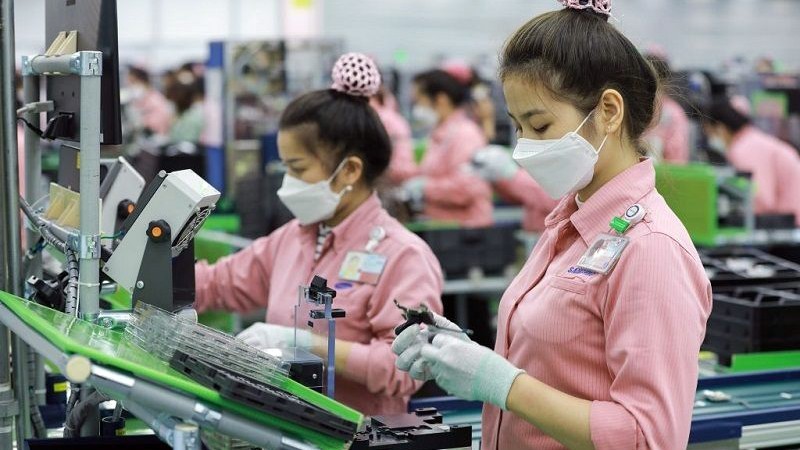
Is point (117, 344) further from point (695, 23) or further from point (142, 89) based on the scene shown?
point (695, 23)

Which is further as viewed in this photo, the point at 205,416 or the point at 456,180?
the point at 456,180

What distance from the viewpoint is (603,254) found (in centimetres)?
184

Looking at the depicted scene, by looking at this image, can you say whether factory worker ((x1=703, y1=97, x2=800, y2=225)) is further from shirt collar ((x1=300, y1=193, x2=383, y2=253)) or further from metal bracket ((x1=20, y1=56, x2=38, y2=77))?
metal bracket ((x1=20, y1=56, x2=38, y2=77))

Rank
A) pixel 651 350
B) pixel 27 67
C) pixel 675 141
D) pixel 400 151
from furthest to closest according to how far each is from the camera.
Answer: pixel 675 141, pixel 400 151, pixel 27 67, pixel 651 350

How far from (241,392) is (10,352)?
844 millimetres

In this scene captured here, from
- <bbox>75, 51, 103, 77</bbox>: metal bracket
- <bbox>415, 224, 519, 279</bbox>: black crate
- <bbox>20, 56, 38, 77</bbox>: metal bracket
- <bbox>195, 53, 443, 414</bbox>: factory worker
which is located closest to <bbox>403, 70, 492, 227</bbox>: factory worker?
<bbox>415, 224, 519, 279</bbox>: black crate

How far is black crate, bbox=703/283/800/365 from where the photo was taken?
309 centimetres

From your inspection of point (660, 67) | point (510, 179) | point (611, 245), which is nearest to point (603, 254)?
point (611, 245)

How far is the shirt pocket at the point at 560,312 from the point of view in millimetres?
1842

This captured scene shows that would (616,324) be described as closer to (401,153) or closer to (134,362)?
(134,362)

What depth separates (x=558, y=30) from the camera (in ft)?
6.34

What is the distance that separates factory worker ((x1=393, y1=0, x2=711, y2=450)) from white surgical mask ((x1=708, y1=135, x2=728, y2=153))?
244 inches

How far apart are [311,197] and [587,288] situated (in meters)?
1.15

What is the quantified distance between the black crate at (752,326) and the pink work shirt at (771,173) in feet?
14.0
